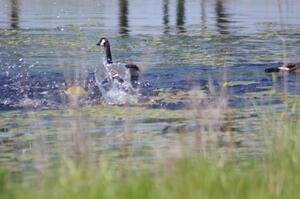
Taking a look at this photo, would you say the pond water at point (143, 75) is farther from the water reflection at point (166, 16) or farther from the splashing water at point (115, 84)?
the splashing water at point (115, 84)

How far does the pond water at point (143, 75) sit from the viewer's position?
10.3 m

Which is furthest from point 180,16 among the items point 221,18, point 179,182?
point 179,182

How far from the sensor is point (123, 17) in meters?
29.3

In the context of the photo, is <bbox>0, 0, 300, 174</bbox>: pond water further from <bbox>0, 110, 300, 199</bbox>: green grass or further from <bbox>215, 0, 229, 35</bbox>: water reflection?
<bbox>0, 110, 300, 199</bbox>: green grass

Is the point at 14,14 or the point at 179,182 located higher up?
the point at 14,14

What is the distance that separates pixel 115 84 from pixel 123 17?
12901 millimetres

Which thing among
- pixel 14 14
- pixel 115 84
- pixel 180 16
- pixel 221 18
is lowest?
pixel 115 84


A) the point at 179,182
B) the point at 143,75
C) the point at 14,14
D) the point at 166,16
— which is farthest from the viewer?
the point at 166,16

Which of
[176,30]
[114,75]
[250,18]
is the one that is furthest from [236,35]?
[114,75]

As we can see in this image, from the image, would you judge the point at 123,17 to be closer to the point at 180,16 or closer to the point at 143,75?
the point at 180,16

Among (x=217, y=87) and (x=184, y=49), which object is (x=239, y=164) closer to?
(x=217, y=87)

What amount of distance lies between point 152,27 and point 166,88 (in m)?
10.6

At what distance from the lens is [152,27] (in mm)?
26750

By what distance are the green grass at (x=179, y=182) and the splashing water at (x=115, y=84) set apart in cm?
646
